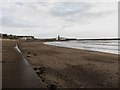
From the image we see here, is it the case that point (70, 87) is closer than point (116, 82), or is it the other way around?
point (70, 87)

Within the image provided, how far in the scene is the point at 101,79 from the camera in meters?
7.19

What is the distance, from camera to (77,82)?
6578mm

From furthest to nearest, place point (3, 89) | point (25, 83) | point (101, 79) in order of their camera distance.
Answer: point (101, 79) → point (25, 83) → point (3, 89)

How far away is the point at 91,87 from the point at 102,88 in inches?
14.3

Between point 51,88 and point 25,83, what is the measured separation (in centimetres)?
80

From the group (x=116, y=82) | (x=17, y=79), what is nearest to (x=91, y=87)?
(x=116, y=82)

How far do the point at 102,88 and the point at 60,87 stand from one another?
1407 millimetres

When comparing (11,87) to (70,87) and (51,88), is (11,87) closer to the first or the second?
(51,88)

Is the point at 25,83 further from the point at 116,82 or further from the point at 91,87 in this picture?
the point at 116,82

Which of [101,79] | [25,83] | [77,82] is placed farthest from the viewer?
[101,79]

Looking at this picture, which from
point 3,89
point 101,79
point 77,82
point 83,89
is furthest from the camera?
point 101,79

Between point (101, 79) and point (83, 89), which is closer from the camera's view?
point (83, 89)

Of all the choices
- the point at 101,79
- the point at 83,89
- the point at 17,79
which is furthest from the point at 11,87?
the point at 101,79

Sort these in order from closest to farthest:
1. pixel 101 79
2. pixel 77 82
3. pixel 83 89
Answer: pixel 83 89 < pixel 77 82 < pixel 101 79
